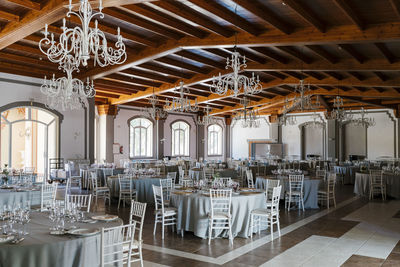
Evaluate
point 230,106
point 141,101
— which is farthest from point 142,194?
point 230,106

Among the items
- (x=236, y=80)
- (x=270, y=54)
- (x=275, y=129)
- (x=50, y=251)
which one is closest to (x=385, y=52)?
(x=270, y=54)

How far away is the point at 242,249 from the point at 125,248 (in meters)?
2.01

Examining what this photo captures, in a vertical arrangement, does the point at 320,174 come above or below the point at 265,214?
above

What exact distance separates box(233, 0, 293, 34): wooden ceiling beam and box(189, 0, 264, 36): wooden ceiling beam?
0.65 metres

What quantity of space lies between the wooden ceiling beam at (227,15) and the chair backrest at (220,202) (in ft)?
11.1

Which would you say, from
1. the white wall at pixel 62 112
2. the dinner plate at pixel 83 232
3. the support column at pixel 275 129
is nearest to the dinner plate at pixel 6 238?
the dinner plate at pixel 83 232

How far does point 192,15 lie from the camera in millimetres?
7254

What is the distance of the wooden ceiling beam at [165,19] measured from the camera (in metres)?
7.00

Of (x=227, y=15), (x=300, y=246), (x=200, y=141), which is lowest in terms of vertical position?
(x=300, y=246)

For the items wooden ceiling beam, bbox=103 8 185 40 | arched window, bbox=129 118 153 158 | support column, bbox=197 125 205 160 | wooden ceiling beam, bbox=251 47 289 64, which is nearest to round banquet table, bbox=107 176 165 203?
wooden ceiling beam, bbox=103 8 185 40

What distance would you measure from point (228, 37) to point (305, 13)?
7.62ft

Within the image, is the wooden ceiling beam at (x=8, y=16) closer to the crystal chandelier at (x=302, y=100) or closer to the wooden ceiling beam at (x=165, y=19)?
the wooden ceiling beam at (x=165, y=19)

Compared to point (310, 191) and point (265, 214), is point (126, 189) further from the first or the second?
point (310, 191)

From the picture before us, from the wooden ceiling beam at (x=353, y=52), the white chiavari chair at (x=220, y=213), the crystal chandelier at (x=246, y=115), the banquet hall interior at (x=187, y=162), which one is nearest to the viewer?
the banquet hall interior at (x=187, y=162)
